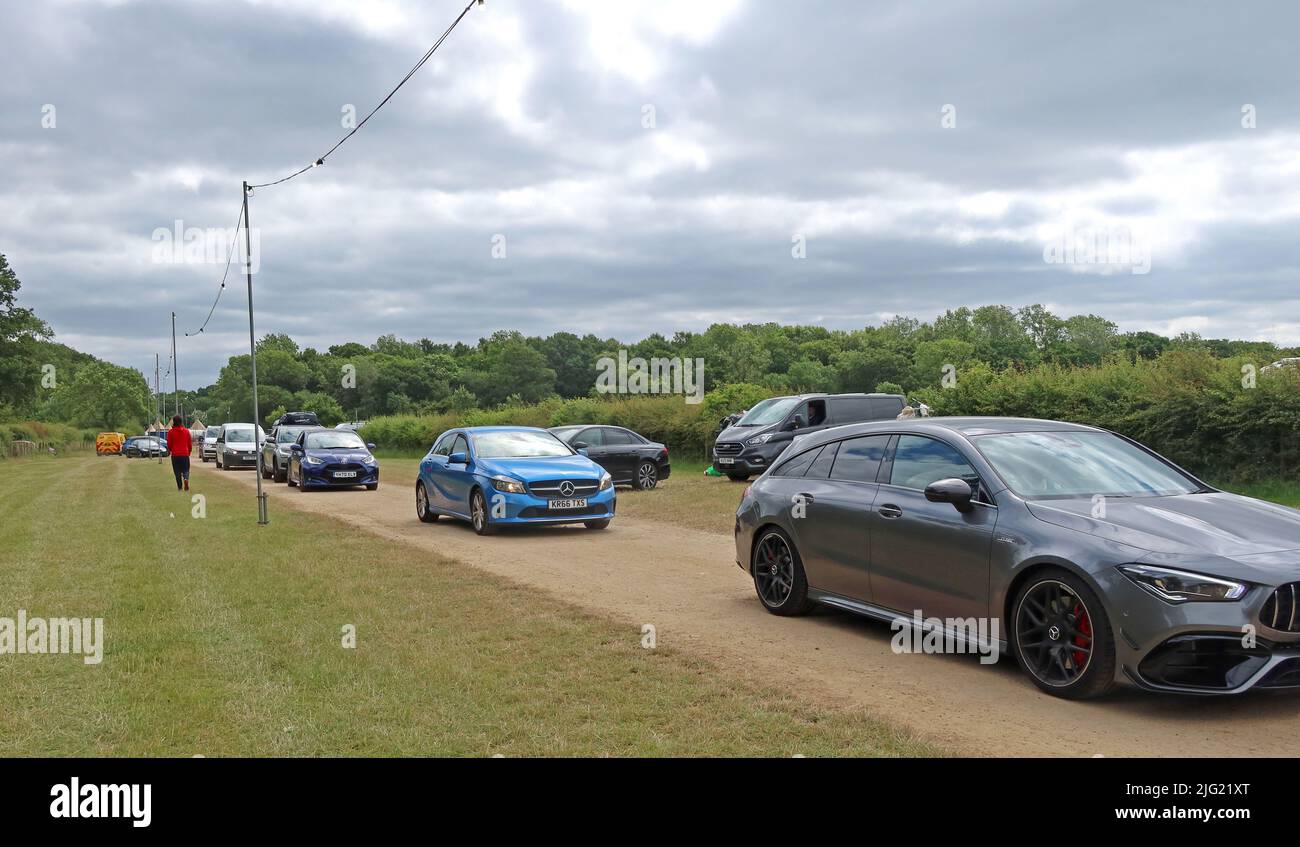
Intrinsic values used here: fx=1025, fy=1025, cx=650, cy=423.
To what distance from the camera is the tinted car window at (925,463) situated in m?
6.94

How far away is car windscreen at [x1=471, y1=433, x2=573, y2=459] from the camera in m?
15.5

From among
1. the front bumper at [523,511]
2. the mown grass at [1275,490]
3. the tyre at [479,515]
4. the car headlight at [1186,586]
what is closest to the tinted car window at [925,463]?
the car headlight at [1186,586]

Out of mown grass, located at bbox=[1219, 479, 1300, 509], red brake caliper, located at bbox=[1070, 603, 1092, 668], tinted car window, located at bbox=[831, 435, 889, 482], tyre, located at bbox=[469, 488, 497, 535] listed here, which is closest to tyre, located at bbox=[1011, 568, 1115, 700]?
red brake caliper, located at bbox=[1070, 603, 1092, 668]

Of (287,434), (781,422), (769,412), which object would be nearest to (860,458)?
(781,422)

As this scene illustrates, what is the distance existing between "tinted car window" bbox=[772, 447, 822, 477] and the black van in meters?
14.8

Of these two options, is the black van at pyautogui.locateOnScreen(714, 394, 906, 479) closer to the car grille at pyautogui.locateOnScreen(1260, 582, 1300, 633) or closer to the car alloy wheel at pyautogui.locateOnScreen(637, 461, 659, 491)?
the car alloy wheel at pyautogui.locateOnScreen(637, 461, 659, 491)

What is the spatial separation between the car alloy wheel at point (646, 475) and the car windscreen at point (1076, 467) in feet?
54.1

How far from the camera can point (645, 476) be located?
2356cm

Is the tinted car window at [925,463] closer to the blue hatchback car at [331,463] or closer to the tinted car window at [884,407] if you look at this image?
A: the tinted car window at [884,407]

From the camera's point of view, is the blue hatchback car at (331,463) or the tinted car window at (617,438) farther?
the blue hatchback car at (331,463)

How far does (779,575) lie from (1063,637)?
2894 millimetres

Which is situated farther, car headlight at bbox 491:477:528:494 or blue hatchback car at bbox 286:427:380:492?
blue hatchback car at bbox 286:427:380:492

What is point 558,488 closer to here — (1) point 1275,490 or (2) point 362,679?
(2) point 362,679

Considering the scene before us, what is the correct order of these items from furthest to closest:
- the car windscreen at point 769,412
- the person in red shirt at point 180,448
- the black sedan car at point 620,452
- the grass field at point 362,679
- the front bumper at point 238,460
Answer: the front bumper at point 238,460 < the person in red shirt at point 180,448 < the car windscreen at point 769,412 < the black sedan car at point 620,452 < the grass field at point 362,679
